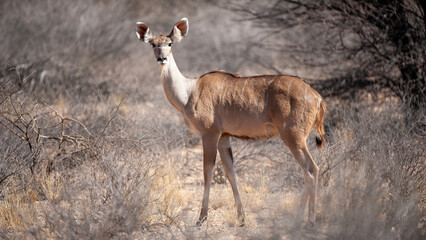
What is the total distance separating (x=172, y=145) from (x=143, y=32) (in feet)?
8.66

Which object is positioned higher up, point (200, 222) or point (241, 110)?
point (241, 110)

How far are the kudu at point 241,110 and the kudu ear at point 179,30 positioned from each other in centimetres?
2

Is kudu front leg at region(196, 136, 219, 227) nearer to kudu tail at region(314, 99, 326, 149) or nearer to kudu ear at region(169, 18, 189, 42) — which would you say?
kudu tail at region(314, 99, 326, 149)


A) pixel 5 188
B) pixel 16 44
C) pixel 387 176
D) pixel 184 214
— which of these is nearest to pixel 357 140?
pixel 387 176

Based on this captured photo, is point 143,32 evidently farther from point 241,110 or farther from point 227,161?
point 227,161

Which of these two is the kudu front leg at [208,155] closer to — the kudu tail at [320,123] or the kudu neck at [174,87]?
the kudu neck at [174,87]

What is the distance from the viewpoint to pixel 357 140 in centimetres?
698

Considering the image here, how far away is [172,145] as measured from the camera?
8.89m

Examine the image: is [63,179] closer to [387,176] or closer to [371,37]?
[387,176]

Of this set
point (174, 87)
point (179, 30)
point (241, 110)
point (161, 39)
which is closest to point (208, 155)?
point (241, 110)

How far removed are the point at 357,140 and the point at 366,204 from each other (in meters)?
1.91

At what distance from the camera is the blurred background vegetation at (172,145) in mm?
5355

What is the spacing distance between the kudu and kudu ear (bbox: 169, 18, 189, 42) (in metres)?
0.02

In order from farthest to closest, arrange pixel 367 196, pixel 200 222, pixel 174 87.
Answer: pixel 174 87
pixel 200 222
pixel 367 196
